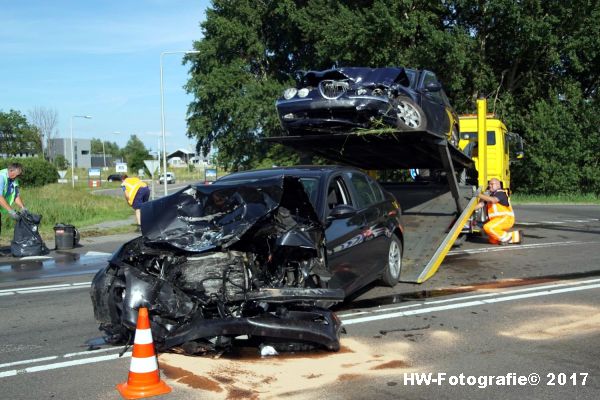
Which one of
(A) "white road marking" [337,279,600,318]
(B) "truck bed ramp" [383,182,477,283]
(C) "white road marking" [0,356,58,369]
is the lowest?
(A) "white road marking" [337,279,600,318]

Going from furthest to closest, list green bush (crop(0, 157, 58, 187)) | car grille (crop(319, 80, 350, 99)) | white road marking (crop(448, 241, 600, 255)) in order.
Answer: green bush (crop(0, 157, 58, 187)) < white road marking (crop(448, 241, 600, 255)) < car grille (crop(319, 80, 350, 99))

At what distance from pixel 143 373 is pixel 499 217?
10010mm

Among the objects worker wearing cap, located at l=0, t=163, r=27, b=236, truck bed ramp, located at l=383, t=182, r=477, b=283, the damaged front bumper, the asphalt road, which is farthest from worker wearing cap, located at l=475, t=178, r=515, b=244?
worker wearing cap, located at l=0, t=163, r=27, b=236

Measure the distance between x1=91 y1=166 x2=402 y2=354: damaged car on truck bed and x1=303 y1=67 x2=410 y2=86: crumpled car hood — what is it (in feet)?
11.0

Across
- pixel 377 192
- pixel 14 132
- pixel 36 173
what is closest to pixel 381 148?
pixel 377 192

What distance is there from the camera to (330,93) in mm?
8914

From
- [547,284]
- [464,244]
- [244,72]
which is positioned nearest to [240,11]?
[244,72]

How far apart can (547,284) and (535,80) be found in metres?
28.0

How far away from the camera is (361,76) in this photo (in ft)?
29.3

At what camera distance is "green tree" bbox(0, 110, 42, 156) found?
79125 mm

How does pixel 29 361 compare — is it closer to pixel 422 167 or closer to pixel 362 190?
pixel 362 190

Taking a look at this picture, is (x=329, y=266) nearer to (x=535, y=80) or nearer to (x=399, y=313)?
(x=399, y=313)

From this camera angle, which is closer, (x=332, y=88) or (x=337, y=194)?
(x=337, y=194)

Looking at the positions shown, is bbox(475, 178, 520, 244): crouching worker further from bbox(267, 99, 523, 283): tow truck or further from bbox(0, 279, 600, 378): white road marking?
bbox(0, 279, 600, 378): white road marking
